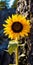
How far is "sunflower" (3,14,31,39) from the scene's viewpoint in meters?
1.16

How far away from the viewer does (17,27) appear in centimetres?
115

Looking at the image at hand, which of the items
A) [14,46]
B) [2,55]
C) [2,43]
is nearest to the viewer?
[14,46]

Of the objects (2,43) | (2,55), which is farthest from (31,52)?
(2,43)

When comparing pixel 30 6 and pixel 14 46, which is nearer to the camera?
pixel 14 46

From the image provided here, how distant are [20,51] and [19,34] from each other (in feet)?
0.54

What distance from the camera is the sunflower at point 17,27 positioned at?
1159 mm

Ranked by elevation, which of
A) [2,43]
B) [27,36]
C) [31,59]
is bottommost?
[2,43]

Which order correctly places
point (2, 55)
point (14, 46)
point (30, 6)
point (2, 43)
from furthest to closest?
point (2, 43), point (2, 55), point (30, 6), point (14, 46)

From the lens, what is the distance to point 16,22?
3.88ft

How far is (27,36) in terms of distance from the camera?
1.24 meters

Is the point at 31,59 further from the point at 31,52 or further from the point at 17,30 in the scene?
the point at 17,30

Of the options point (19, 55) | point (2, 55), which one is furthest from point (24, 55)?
point (2, 55)

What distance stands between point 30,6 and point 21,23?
0.43ft

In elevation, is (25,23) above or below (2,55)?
above
